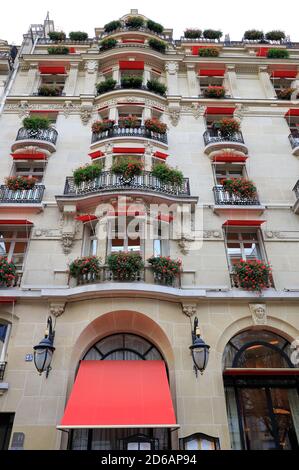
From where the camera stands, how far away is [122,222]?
11.6 m

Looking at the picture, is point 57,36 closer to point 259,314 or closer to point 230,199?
point 230,199

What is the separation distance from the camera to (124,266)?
32.6 feet

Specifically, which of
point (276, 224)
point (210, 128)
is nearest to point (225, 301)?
point (276, 224)

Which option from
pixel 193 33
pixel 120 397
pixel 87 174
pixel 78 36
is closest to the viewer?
pixel 120 397

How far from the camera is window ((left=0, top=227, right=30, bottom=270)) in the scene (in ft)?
38.0

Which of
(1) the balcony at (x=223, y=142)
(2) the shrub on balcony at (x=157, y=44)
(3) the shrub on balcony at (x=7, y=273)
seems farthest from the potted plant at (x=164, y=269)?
(2) the shrub on balcony at (x=157, y=44)

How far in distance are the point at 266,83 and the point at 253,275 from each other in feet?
41.8

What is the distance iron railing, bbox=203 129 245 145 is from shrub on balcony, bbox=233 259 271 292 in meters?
6.24

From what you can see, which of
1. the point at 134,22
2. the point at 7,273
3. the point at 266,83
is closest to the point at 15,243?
the point at 7,273

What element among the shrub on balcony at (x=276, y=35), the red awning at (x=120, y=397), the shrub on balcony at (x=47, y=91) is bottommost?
the red awning at (x=120, y=397)

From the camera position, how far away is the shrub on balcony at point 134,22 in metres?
20.0

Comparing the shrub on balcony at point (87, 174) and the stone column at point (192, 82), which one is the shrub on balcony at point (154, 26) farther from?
the shrub on balcony at point (87, 174)

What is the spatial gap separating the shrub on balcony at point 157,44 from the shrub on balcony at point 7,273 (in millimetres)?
15439

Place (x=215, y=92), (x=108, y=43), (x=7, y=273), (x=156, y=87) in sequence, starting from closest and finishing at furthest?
(x=7, y=273) → (x=156, y=87) → (x=215, y=92) → (x=108, y=43)
